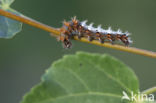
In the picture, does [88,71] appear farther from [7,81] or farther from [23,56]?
[23,56]

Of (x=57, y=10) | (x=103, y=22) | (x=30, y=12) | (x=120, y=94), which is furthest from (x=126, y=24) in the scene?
(x=120, y=94)

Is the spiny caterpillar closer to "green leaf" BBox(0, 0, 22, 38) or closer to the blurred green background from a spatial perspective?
"green leaf" BBox(0, 0, 22, 38)

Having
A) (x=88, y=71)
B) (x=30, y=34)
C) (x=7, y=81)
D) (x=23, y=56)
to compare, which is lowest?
(x=88, y=71)

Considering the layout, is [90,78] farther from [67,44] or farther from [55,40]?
[55,40]

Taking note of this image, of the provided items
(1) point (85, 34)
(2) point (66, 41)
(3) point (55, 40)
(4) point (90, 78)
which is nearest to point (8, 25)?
(2) point (66, 41)

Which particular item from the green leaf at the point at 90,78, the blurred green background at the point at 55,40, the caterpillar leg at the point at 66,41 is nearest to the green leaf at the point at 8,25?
the caterpillar leg at the point at 66,41

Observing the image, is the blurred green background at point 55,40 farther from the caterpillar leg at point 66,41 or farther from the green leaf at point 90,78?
the green leaf at point 90,78

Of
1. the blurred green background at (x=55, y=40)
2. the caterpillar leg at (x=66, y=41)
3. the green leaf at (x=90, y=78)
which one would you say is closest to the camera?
the green leaf at (x=90, y=78)
